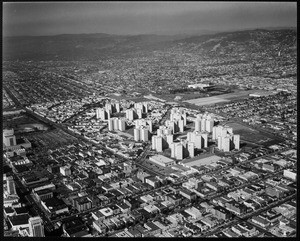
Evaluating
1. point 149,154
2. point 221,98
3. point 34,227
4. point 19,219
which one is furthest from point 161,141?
point 221,98

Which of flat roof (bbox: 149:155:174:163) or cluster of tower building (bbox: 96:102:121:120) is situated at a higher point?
cluster of tower building (bbox: 96:102:121:120)

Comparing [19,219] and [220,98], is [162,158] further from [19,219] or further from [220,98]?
[220,98]

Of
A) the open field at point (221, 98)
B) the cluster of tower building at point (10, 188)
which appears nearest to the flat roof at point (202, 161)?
the cluster of tower building at point (10, 188)

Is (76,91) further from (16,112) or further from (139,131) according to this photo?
(139,131)

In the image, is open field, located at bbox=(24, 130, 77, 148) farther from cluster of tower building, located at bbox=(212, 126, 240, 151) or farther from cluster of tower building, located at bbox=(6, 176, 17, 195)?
cluster of tower building, located at bbox=(212, 126, 240, 151)

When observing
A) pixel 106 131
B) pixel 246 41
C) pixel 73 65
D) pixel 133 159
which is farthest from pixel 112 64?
pixel 133 159

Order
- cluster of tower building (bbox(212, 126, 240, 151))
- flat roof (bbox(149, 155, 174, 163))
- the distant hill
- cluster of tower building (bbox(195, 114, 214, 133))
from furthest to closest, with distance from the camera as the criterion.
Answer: the distant hill, cluster of tower building (bbox(195, 114, 214, 133)), cluster of tower building (bbox(212, 126, 240, 151)), flat roof (bbox(149, 155, 174, 163))

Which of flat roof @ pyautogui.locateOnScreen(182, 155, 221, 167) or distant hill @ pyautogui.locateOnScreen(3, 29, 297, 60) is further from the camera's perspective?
distant hill @ pyautogui.locateOnScreen(3, 29, 297, 60)

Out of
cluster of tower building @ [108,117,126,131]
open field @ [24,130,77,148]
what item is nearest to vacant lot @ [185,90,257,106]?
cluster of tower building @ [108,117,126,131]

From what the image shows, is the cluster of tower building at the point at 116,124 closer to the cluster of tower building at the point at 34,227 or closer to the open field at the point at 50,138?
the open field at the point at 50,138

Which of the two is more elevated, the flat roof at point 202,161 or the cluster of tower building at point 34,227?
the cluster of tower building at point 34,227

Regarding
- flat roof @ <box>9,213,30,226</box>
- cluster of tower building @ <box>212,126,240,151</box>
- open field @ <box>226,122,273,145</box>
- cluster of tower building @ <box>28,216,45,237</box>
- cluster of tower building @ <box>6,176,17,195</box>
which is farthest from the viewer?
open field @ <box>226,122,273,145</box>
